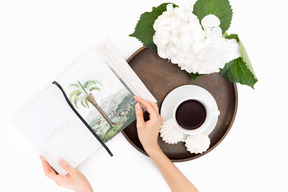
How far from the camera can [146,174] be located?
75 centimetres

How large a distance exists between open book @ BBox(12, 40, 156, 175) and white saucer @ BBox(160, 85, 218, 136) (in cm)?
5

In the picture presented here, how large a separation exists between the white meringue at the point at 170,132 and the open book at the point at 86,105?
0.08 metres

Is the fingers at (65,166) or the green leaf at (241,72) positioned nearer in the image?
the green leaf at (241,72)

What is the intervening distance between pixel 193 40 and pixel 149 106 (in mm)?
253

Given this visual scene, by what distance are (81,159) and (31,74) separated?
12.0 inches

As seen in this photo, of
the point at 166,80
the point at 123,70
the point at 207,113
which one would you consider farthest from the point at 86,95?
the point at 207,113

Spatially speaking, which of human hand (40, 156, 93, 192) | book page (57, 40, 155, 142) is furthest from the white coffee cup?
human hand (40, 156, 93, 192)

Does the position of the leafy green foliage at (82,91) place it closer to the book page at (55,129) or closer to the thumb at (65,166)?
the book page at (55,129)

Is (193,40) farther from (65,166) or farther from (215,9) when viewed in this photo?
(65,166)

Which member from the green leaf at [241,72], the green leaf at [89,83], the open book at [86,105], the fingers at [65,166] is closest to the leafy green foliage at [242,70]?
the green leaf at [241,72]

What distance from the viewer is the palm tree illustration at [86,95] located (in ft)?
2.15

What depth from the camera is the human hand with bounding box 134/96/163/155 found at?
1.97 ft

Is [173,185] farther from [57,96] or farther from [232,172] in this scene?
[57,96]

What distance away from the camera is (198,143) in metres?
0.65
